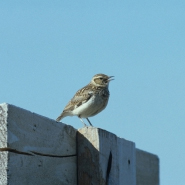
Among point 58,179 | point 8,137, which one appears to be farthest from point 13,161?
point 58,179

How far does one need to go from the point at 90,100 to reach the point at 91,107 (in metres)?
0.27

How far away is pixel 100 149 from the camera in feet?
14.3

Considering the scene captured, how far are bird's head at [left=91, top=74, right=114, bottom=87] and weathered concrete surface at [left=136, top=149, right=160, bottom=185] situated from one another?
5.94 meters

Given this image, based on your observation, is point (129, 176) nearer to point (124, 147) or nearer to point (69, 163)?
point (124, 147)

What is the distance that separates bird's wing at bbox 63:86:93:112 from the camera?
11691 mm

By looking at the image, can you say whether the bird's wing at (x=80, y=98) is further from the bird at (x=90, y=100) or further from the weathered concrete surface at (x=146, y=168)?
the weathered concrete surface at (x=146, y=168)

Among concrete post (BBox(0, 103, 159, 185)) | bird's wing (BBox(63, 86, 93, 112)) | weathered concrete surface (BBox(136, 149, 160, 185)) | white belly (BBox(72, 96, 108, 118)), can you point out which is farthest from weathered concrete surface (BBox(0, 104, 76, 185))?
bird's wing (BBox(63, 86, 93, 112))

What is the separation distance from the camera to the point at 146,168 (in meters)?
6.30

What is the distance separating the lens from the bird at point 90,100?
11.3m

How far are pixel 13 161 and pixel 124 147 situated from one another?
1.47 metres

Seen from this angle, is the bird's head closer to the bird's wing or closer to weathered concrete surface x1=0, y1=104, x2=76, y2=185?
the bird's wing

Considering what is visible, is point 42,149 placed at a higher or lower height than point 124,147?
lower

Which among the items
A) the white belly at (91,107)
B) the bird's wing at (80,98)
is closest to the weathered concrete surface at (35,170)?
the white belly at (91,107)

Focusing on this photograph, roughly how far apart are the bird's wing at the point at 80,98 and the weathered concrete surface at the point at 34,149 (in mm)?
7288
